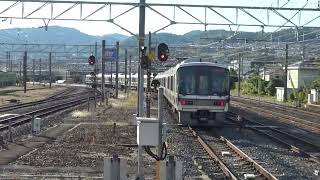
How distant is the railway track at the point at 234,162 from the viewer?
38.7ft

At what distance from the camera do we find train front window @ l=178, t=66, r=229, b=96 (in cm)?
2281

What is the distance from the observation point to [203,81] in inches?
902

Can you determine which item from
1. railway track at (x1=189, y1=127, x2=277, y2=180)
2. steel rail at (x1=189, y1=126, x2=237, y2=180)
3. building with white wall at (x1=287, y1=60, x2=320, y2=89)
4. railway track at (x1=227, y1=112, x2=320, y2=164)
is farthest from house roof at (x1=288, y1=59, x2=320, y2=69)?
steel rail at (x1=189, y1=126, x2=237, y2=180)

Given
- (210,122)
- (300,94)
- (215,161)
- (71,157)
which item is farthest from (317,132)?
(300,94)

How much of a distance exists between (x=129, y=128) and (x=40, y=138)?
522 cm

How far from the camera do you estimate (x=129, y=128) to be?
2345 centimetres

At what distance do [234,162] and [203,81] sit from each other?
9.16 metres

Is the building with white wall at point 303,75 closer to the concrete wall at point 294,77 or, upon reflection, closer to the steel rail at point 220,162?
the concrete wall at point 294,77

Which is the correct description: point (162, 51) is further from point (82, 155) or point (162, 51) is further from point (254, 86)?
point (254, 86)

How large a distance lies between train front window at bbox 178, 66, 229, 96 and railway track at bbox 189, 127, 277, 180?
4132 mm

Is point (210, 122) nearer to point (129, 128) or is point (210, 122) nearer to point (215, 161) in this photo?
point (129, 128)

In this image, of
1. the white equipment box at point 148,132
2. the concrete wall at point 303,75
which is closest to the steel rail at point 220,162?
the white equipment box at point 148,132

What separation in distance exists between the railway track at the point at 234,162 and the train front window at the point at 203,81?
413 cm

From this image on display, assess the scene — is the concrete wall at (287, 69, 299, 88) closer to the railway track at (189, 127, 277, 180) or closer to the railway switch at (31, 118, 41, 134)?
the railway track at (189, 127, 277, 180)
